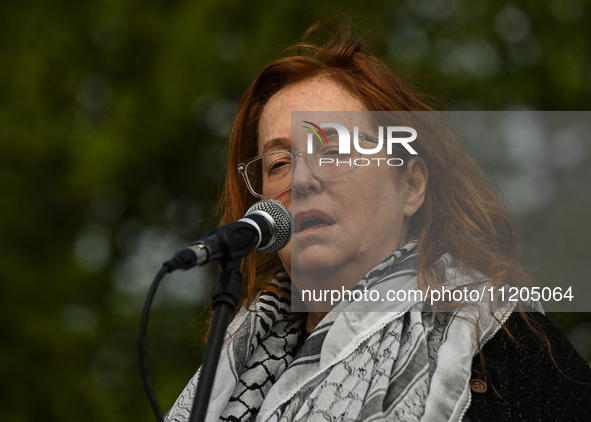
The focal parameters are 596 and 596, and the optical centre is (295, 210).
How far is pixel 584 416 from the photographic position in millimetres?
1535

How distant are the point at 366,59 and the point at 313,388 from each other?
4.38 feet

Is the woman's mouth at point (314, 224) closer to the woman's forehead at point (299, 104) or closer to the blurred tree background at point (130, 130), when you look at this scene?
the woman's forehead at point (299, 104)

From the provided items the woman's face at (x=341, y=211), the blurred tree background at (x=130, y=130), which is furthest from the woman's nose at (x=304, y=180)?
the blurred tree background at (x=130, y=130)

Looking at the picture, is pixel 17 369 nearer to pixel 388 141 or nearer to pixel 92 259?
pixel 92 259

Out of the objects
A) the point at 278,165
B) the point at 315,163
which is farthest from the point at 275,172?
the point at 315,163

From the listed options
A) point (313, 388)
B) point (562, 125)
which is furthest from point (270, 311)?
point (562, 125)

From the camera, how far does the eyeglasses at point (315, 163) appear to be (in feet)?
6.93

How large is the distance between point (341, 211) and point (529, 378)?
79 centimetres

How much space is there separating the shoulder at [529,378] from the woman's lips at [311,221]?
646 millimetres

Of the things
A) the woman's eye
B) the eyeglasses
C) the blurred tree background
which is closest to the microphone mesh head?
the eyeglasses

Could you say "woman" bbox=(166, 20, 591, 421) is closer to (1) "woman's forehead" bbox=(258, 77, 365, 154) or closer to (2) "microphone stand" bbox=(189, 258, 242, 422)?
(1) "woman's forehead" bbox=(258, 77, 365, 154)

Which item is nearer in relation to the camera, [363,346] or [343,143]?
[363,346]

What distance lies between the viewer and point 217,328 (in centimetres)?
122

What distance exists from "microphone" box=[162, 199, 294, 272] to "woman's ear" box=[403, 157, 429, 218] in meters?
0.82
